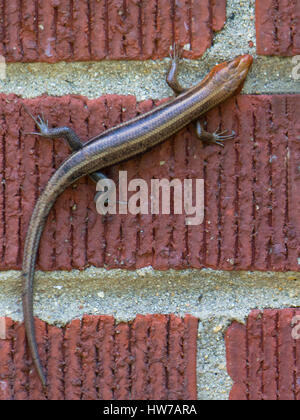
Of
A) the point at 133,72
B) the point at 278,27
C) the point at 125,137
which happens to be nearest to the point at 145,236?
the point at 125,137

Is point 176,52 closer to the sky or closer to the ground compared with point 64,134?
closer to the sky

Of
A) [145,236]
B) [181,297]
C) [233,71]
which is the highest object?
[233,71]

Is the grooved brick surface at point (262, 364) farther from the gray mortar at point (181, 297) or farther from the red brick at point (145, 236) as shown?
the red brick at point (145, 236)

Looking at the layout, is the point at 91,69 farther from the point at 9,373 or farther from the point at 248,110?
the point at 9,373

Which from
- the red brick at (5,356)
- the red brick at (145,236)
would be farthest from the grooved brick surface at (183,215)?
the red brick at (5,356)

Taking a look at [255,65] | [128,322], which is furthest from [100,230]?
[255,65]

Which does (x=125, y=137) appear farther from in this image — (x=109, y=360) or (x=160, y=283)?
(x=109, y=360)
